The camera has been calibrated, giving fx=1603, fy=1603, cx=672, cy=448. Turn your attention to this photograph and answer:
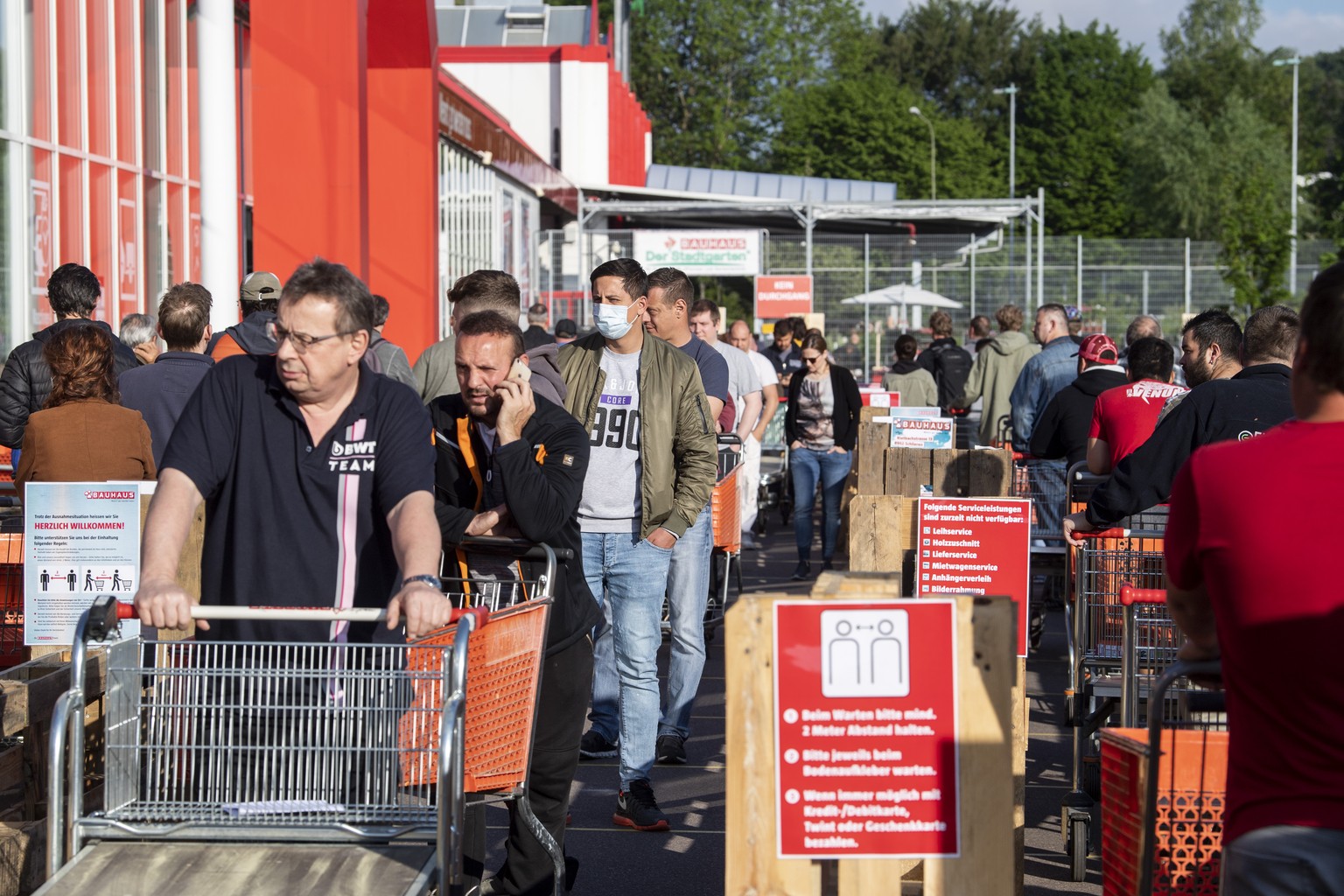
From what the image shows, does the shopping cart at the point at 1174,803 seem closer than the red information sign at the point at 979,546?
Yes

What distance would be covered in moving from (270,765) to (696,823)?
3011 mm

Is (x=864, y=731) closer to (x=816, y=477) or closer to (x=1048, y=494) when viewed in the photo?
(x=1048, y=494)

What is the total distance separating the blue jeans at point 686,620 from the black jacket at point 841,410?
592cm

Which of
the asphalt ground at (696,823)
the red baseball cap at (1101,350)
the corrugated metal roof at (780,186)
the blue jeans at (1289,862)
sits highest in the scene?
the corrugated metal roof at (780,186)

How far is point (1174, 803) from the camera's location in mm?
3713

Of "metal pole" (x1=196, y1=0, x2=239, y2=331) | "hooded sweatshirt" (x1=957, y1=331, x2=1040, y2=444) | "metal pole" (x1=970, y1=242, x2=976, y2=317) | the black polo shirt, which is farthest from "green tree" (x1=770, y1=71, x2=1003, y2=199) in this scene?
the black polo shirt

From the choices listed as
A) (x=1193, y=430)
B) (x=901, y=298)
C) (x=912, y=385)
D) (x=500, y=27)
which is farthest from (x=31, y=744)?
(x=500, y=27)

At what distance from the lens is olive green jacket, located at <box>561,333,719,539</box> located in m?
6.66

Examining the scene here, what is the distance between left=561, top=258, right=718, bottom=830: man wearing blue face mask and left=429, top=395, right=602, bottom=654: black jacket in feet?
4.25

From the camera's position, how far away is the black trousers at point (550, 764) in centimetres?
503

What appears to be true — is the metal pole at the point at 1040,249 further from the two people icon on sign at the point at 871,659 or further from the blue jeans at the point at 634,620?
the two people icon on sign at the point at 871,659

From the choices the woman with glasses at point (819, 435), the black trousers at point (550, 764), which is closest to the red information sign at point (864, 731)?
the black trousers at point (550, 764)

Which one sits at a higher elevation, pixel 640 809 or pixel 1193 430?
pixel 1193 430

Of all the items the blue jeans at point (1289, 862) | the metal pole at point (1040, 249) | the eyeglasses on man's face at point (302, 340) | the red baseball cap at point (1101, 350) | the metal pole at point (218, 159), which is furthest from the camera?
the metal pole at point (1040, 249)
